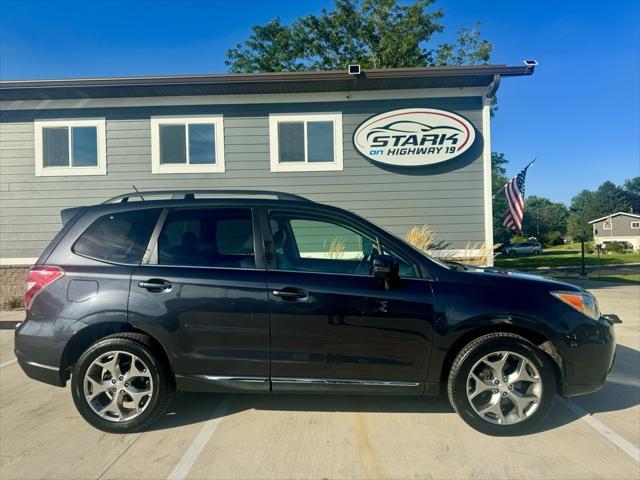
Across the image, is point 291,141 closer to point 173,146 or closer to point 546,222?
point 173,146

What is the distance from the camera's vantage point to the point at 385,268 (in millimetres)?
3107

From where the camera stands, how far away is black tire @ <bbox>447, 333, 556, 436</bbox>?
313 cm

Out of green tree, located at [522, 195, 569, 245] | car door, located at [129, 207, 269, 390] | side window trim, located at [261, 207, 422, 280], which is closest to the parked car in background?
green tree, located at [522, 195, 569, 245]

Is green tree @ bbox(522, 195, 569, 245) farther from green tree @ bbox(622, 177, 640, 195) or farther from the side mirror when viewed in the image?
the side mirror

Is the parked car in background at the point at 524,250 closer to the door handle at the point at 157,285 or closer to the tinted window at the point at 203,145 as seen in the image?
the tinted window at the point at 203,145

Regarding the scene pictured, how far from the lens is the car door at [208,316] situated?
10.5ft

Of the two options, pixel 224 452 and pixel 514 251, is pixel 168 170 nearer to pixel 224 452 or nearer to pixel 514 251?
pixel 224 452

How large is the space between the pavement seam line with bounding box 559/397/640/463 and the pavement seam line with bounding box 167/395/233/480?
3023mm

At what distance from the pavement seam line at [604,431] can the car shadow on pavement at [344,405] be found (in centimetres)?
5

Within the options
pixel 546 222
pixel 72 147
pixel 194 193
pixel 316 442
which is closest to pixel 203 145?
pixel 72 147

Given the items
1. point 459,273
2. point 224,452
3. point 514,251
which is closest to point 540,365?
point 459,273

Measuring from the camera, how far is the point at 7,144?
9.26 metres

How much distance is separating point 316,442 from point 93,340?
1.96m

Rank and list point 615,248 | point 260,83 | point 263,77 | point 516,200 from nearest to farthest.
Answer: point 263,77, point 260,83, point 516,200, point 615,248
